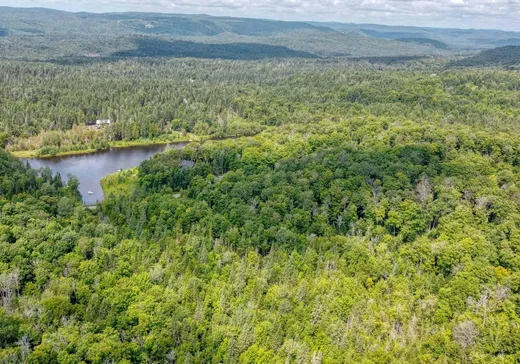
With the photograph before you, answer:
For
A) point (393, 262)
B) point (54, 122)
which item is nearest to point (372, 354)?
point (393, 262)

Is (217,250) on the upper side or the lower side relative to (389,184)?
lower

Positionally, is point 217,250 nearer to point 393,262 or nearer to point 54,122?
point 393,262

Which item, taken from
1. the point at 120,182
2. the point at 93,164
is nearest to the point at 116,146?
the point at 93,164

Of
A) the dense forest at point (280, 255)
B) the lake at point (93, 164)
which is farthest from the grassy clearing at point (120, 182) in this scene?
the lake at point (93, 164)

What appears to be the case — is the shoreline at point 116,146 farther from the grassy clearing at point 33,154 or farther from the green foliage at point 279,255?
the green foliage at point 279,255

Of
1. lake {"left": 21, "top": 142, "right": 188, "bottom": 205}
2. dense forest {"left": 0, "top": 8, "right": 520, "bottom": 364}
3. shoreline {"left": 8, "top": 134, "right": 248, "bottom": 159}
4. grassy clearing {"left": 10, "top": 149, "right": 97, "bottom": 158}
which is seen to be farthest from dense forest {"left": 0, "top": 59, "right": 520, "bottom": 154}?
dense forest {"left": 0, "top": 8, "right": 520, "bottom": 364}

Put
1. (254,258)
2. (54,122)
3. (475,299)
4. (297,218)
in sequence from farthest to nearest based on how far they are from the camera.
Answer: (54,122) → (297,218) → (254,258) → (475,299)

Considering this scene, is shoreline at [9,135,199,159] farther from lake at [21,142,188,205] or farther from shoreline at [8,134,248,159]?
lake at [21,142,188,205]

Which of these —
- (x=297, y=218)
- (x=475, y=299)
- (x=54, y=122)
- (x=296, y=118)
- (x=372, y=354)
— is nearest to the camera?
(x=372, y=354)
